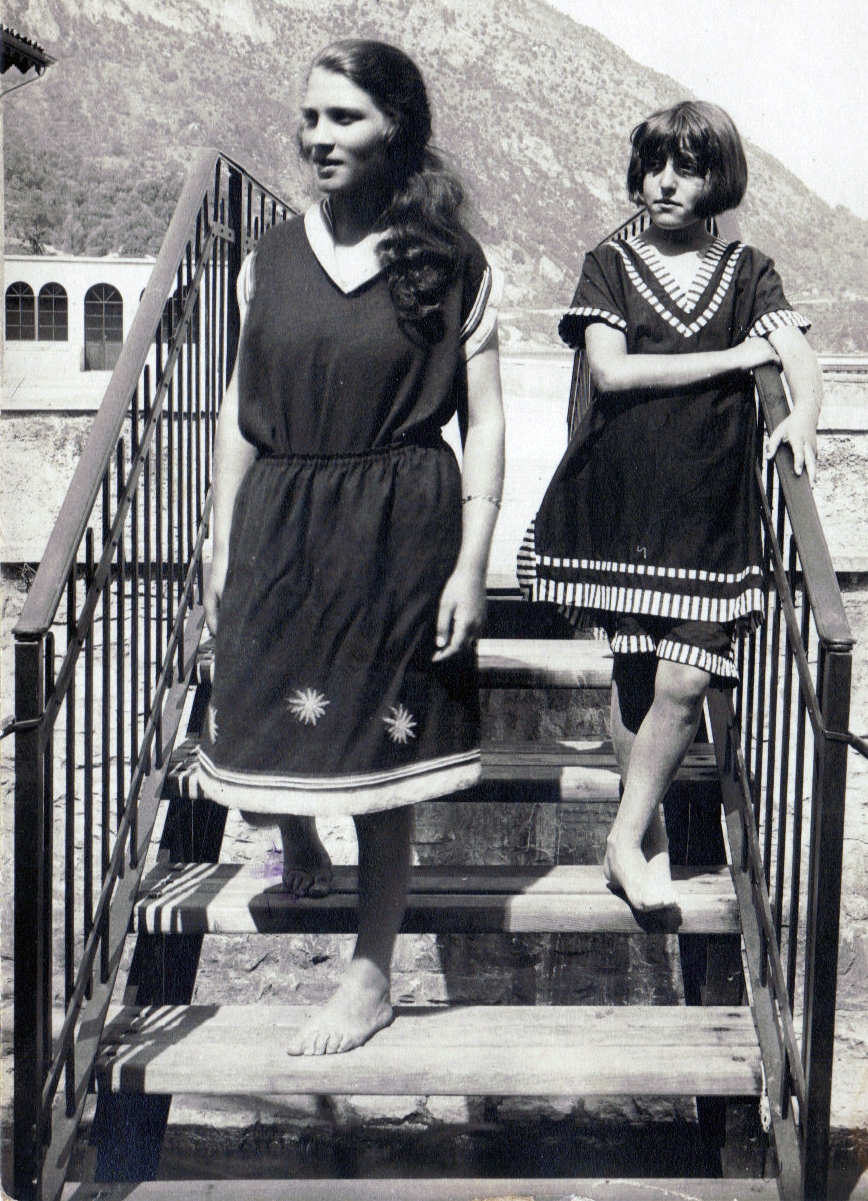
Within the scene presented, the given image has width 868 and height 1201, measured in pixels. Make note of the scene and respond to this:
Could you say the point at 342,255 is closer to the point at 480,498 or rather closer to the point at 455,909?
the point at 480,498

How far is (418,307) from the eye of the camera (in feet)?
6.35

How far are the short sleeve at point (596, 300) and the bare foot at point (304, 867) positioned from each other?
1.11 meters

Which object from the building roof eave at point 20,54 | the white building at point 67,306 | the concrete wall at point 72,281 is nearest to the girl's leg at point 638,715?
the building roof eave at point 20,54

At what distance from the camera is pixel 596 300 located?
7.38 feet

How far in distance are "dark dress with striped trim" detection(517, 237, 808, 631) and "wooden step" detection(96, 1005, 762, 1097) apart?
0.76 meters

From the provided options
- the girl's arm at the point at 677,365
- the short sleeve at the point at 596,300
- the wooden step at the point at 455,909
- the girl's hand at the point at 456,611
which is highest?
the short sleeve at the point at 596,300

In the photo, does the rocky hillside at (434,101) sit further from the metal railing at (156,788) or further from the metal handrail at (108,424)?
the metal railing at (156,788)

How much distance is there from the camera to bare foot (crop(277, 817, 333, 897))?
235cm

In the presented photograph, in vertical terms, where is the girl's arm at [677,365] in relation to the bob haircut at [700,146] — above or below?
below

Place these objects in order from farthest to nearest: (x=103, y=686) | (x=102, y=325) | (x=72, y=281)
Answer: (x=102, y=325) < (x=72, y=281) < (x=103, y=686)

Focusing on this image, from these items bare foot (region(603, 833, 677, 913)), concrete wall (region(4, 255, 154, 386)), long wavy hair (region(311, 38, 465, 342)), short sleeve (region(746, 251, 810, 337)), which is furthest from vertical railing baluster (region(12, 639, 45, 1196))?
concrete wall (region(4, 255, 154, 386))

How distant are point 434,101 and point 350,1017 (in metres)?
1.85

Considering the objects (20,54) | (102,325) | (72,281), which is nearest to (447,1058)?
(20,54)

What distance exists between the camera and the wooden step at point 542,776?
8.54 ft
